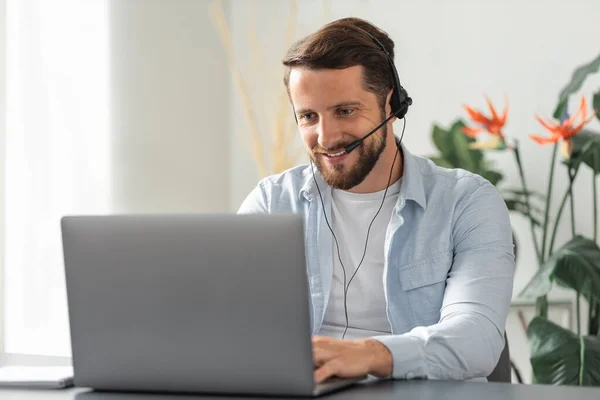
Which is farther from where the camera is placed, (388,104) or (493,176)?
(493,176)

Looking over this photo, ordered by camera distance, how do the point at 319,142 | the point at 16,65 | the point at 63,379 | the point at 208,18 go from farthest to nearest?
1. the point at 208,18
2. the point at 16,65
3. the point at 319,142
4. the point at 63,379

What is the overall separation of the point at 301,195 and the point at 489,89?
1.60 m

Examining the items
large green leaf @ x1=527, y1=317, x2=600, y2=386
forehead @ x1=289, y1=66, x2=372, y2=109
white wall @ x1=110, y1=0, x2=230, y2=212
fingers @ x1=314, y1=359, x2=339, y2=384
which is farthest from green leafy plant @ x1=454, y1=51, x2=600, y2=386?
fingers @ x1=314, y1=359, x2=339, y2=384

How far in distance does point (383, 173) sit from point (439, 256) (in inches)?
10.8

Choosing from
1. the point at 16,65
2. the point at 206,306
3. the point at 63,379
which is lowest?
the point at 63,379

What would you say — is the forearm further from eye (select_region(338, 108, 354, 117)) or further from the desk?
eye (select_region(338, 108, 354, 117))

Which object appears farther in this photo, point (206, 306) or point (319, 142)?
point (319, 142)

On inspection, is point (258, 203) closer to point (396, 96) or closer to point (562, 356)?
point (396, 96)

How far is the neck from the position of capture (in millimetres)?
1952

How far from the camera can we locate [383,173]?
1.96 metres

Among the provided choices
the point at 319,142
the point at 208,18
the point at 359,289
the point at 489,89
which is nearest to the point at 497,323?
the point at 359,289

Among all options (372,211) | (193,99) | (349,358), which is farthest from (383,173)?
(193,99)

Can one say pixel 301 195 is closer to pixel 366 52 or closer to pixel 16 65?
pixel 366 52

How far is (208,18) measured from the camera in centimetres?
400
